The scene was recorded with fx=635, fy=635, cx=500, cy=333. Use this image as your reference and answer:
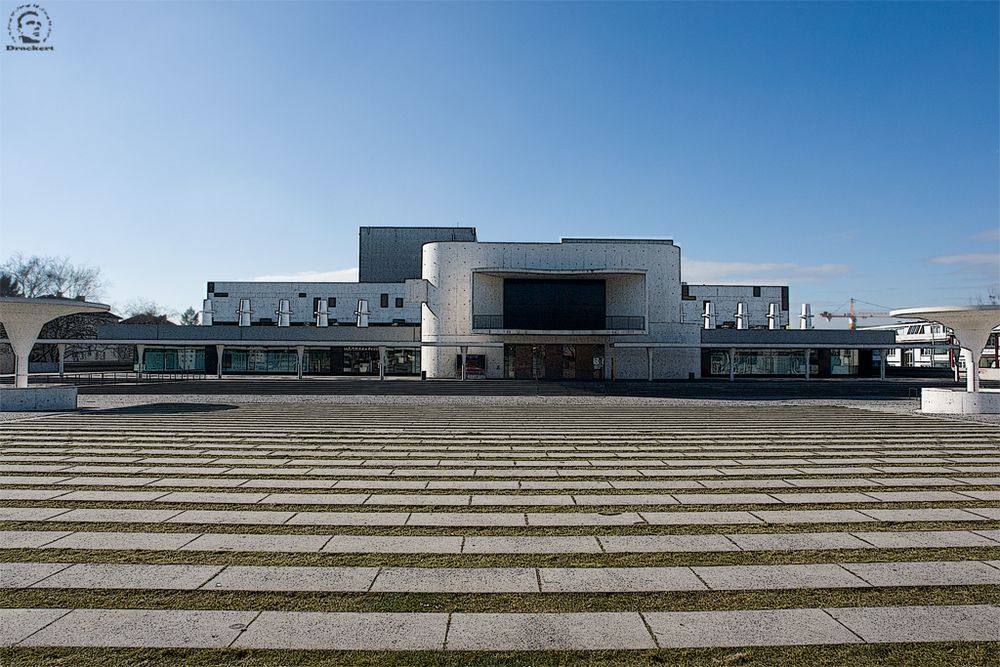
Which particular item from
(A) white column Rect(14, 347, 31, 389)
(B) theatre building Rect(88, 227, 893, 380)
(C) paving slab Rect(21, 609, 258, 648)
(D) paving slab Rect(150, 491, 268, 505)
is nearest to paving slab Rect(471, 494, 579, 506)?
(D) paving slab Rect(150, 491, 268, 505)

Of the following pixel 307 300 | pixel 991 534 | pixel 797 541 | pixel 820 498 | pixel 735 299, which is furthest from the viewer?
pixel 735 299

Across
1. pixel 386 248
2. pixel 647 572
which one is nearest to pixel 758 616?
pixel 647 572

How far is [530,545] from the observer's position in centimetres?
748

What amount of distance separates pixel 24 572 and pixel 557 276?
43444 mm

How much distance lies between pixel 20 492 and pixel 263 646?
7.59m

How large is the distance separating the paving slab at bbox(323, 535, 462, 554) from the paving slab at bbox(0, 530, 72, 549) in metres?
3.32

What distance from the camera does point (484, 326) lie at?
4769 cm

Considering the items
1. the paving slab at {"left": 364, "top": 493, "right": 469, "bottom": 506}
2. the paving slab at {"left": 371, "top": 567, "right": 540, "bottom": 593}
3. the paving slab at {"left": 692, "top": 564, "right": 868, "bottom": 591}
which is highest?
the paving slab at {"left": 371, "top": 567, "right": 540, "bottom": 593}

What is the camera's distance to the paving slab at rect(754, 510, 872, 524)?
8609 mm

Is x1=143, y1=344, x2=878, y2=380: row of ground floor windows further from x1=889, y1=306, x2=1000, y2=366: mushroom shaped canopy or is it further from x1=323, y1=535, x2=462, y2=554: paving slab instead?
x1=323, y1=535, x2=462, y2=554: paving slab

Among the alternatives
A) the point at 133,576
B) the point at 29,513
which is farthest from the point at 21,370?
the point at 133,576

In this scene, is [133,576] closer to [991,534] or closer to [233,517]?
[233,517]

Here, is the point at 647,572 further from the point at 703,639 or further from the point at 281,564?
the point at 281,564

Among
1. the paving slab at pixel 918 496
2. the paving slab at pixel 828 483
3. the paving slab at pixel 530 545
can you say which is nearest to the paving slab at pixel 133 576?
the paving slab at pixel 530 545
